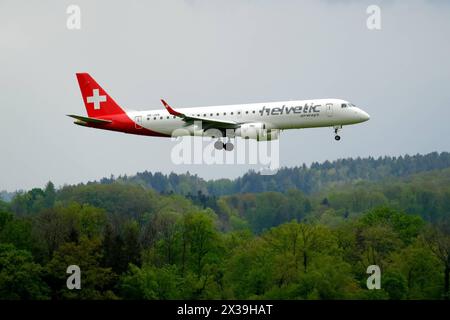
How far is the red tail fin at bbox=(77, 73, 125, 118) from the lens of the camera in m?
100

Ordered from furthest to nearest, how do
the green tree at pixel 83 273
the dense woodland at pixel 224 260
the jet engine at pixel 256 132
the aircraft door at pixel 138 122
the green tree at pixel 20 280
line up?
the dense woodland at pixel 224 260
the green tree at pixel 20 280
the green tree at pixel 83 273
the aircraft door at pixel 138 122
the jet engine at pixel 256 132

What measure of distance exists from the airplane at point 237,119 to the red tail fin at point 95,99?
240cm

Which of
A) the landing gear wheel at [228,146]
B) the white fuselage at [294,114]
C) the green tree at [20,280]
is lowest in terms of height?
the green tree at [20,280]

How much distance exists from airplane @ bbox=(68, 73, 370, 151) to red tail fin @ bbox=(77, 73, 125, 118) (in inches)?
94.4

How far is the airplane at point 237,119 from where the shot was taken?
9006cm

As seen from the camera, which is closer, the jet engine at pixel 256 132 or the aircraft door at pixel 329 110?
the jet engine at pixel 256 132

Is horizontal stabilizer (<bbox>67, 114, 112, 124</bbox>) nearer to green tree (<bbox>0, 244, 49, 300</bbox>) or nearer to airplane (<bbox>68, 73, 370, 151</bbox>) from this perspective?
airplane (<bbox>68, 73, 370, 151</bbox>)

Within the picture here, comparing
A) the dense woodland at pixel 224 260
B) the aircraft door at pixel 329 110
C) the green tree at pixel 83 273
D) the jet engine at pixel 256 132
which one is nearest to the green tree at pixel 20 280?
the dense woodland at pixel 224 260

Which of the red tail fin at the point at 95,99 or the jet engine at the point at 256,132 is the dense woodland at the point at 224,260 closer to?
the red tail fin at the point at 95,99

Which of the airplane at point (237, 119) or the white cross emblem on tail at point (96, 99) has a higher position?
the white cross emblem on tail at point (96, 99)

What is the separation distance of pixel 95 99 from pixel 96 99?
0.12m

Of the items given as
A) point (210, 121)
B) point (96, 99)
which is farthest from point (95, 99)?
point (210, 121)

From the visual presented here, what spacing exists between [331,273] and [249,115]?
57.3 feet
